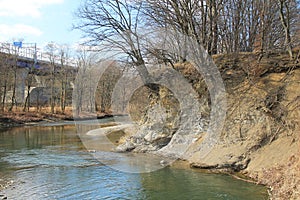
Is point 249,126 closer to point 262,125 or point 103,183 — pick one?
point 262,125

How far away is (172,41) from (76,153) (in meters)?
8.90

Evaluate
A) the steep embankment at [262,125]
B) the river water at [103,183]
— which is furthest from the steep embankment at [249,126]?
the river water at [103,183]

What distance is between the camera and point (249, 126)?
581 inches

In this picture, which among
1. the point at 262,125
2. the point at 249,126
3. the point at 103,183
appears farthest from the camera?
the point at 249,126

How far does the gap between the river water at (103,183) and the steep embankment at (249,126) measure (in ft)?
3.75

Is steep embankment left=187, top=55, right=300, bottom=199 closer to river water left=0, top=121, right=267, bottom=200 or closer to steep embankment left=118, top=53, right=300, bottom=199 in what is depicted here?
steep embankment left=118, top=53, right=300, bottom=199

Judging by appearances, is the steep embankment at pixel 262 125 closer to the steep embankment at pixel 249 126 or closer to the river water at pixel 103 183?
the steep embankment at pixel 249 126

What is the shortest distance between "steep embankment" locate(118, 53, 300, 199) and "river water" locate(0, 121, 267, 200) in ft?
3.75

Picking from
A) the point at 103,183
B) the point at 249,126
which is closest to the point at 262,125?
Result: the point at 249,126

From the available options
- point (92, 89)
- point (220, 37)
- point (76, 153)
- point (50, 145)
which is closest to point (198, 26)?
point (220, 37)

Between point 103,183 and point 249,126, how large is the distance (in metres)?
6.74

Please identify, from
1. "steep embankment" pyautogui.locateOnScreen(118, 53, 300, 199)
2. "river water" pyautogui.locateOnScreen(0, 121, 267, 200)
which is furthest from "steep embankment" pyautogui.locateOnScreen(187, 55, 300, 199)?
"river water" pyautogui.locateOnScreen(0, 121, 267, 200)

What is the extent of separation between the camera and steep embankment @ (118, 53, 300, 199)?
1202 cm

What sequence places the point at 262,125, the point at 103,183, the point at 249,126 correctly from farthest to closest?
the point at 249,126
the point at 262,125
the point at 103,183
